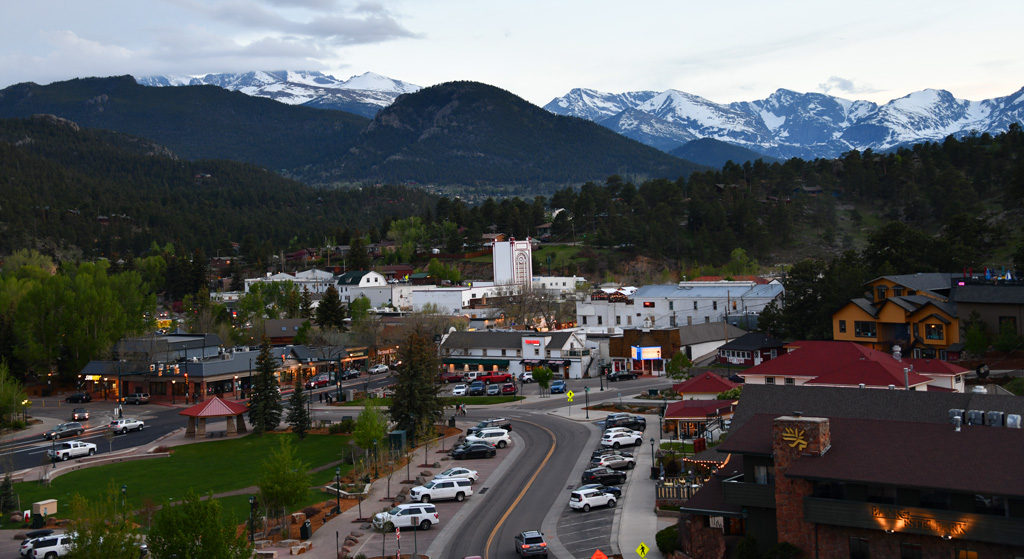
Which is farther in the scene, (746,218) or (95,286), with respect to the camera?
(746,218)

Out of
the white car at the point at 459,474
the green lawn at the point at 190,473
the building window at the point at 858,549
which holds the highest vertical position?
the building window at the point at 858,549

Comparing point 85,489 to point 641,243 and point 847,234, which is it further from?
point 847,234

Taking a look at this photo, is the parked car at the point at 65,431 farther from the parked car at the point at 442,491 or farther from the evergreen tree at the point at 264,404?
the parked car at the point at 442,491

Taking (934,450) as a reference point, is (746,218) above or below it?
above

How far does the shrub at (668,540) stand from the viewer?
95.7 feet

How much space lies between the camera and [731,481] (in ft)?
90.6

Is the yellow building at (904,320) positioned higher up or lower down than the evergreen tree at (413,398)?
higher up

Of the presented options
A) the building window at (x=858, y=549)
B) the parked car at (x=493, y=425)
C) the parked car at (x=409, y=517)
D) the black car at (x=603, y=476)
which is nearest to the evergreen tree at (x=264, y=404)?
the parked car at (x=493, y=425)

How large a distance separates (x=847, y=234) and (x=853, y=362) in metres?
108

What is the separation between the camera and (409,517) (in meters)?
33.9

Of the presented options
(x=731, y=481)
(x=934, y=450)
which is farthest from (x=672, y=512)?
(x=934, y=450)

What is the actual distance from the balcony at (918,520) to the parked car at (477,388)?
4994 cm

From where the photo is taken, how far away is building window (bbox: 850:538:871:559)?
24.8m

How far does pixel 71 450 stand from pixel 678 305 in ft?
214
